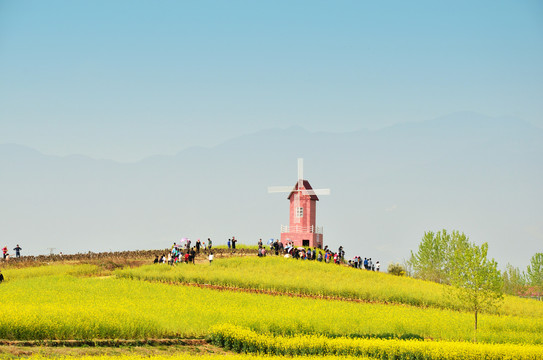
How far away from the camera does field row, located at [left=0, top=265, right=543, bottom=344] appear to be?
26828 millimetres

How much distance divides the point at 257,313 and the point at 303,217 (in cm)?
4651

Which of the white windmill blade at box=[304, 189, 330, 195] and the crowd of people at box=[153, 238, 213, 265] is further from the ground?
the white windmill blade at box=[304, 189, 330, 195]

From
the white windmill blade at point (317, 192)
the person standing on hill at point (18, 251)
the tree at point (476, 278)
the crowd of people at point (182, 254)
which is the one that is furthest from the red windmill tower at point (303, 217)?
the tree at point (476, 278)

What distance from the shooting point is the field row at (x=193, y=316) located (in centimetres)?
2683

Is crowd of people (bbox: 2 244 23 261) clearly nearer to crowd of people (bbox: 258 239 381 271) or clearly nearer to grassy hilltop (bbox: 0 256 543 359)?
grassy hilltop (bbox: 0 256 543 359)

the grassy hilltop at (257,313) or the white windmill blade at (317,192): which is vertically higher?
the white windmill blade at (317,192)

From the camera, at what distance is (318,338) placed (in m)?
27.2

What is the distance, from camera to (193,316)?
1242 inches

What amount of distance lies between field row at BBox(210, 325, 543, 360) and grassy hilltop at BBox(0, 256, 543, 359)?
4cm

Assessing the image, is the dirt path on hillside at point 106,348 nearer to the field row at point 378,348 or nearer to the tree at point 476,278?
the field row at point 378,348

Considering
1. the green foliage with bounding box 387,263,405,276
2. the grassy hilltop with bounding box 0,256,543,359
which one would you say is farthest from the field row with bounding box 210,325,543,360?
the green foliage with bounding box 387,263,405,276

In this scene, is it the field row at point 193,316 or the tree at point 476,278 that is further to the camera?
the tree at point 476,278

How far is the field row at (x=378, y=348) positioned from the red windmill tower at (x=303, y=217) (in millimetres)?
48738

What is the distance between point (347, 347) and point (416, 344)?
3.02 metres
